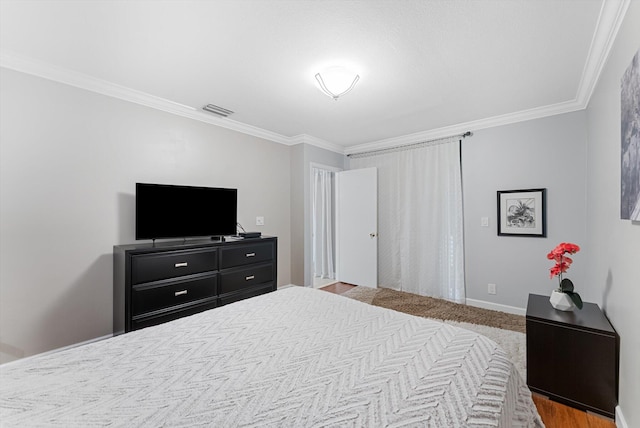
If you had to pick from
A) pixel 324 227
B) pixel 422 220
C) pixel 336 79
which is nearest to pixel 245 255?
pixel 336 79

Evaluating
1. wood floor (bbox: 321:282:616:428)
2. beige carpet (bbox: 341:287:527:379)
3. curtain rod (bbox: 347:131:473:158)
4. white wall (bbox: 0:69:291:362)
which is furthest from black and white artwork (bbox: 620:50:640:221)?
white wall (bbox: 0:69:291:362)

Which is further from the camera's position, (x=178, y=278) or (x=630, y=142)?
(x=178, y=278)

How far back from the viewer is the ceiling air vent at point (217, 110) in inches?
128

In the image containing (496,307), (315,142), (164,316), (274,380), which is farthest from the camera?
(315,142)

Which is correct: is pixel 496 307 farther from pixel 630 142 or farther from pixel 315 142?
pixel 315 142

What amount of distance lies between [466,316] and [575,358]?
61.7 inches

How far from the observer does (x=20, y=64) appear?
2273 mm

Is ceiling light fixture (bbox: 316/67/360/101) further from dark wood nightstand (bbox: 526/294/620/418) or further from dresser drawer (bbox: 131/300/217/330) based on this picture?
dresser drawer (bbox: 131/300/217/330)

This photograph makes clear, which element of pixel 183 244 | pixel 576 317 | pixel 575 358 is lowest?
pixel 575 358

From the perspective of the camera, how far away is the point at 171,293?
2678mm

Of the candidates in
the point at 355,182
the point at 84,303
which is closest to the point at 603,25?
the point at 355,182

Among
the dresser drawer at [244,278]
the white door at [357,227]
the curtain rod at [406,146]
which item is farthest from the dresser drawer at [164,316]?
the curtain rod at [406,146]

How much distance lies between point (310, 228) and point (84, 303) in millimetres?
2921

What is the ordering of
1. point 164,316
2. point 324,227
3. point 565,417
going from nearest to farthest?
point 565,417, point 164,316, point 324,227
